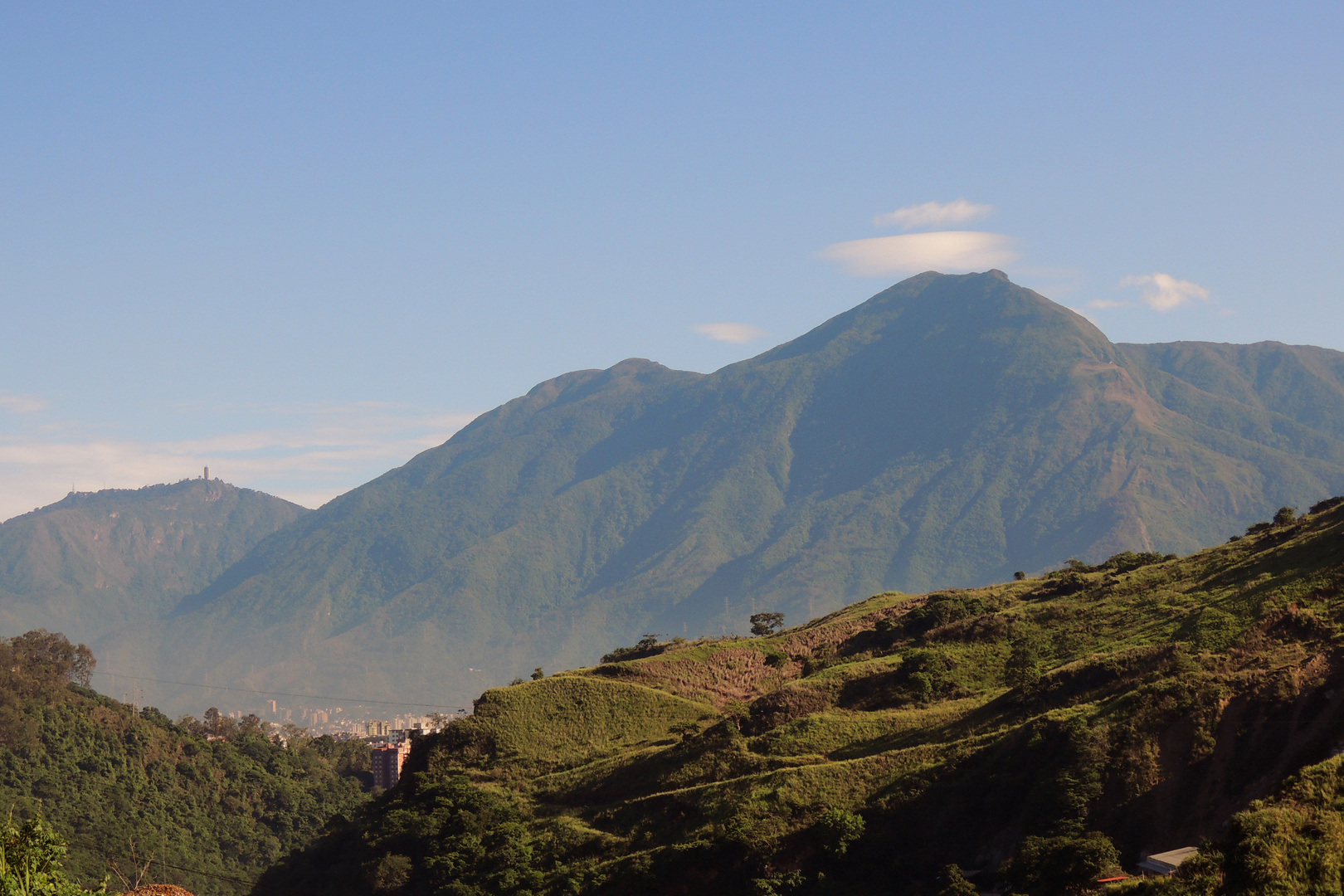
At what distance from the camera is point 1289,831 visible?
29859 millimetres

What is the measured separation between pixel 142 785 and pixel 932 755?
99.4 metres

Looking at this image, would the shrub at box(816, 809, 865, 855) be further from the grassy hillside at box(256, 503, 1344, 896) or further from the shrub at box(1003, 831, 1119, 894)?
the shrub at box(1003, 831, 1119, 894)

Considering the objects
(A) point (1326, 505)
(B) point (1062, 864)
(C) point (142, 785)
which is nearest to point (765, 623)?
(A) point (1326, 505)

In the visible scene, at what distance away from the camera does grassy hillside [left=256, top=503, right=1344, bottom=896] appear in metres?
43.8

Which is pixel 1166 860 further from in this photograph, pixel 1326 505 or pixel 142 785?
pixel 142 785

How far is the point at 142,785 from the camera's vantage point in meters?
129

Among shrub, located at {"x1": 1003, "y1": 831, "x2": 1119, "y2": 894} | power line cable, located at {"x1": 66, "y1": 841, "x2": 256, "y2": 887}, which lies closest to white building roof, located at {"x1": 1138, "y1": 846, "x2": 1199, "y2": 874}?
shrub, located at {"x1": 1003, "y1": 831, "x2": 1119, "y2": 894}

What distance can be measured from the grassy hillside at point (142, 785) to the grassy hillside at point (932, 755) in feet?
163

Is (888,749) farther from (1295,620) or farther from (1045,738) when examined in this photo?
(1295,620)

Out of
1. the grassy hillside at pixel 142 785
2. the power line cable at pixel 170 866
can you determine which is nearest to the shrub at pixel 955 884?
the power line cable at pixel 170 866

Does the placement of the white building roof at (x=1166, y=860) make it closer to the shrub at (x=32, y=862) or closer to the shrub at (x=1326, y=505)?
the shrub at (x=32, y=862)

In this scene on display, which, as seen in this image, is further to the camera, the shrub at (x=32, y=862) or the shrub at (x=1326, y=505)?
the shrub at (x=1326, y=505)

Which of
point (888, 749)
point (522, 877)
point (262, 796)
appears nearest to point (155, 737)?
Answer: point (262, 796)

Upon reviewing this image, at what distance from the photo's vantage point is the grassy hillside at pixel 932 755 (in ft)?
144
